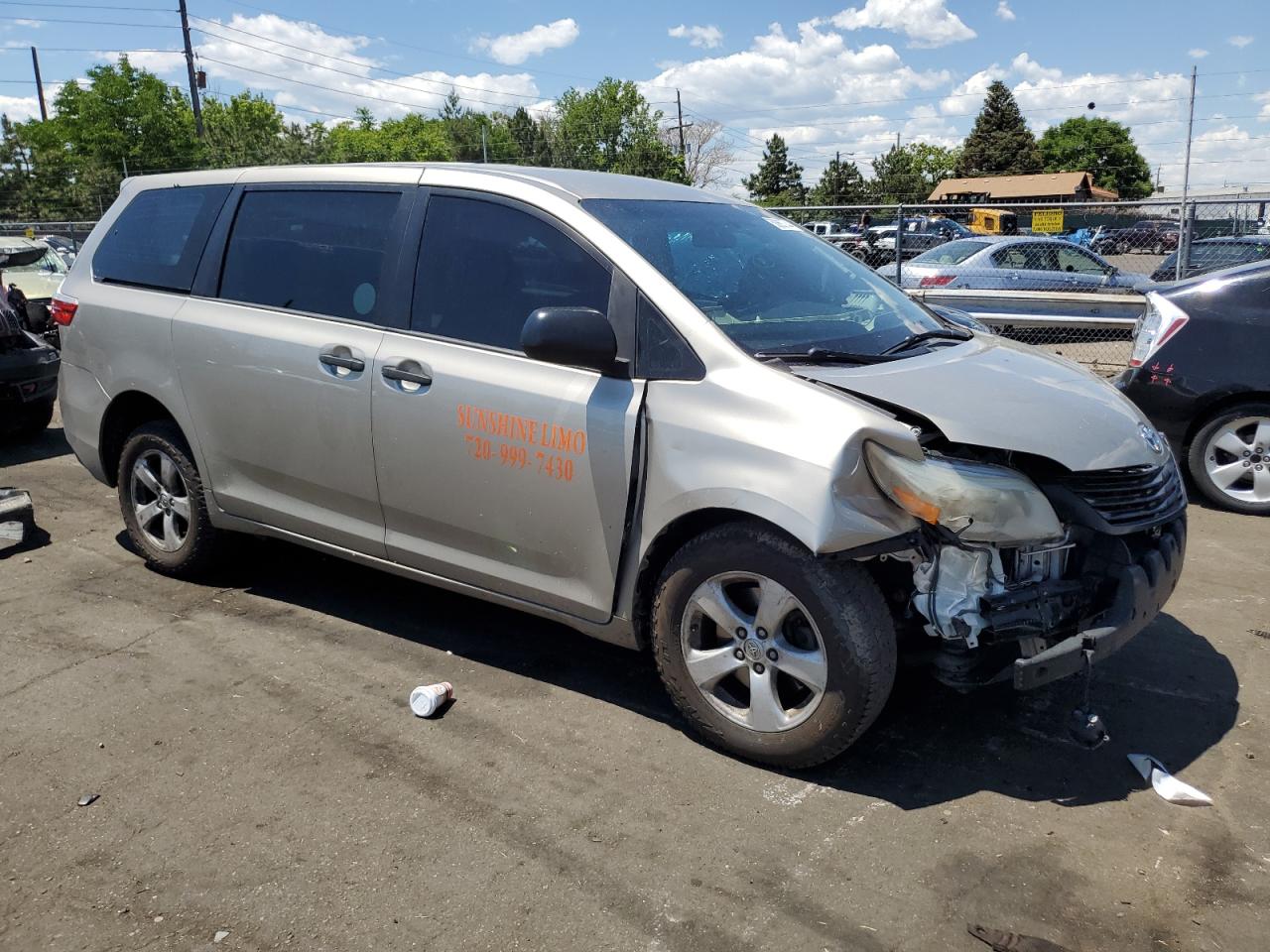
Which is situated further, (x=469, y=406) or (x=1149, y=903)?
(x=469, y=406)

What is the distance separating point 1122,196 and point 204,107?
257 feet

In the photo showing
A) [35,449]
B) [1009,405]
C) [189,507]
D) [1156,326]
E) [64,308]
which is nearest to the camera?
[1009,405]

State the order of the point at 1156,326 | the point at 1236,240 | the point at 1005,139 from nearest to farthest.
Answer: the point at 1156,326 < the point at 1236,240 < the point at 1005,139

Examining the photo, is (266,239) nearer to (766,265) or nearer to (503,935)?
(766,265)

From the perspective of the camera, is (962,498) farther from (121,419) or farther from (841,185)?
(841,185)

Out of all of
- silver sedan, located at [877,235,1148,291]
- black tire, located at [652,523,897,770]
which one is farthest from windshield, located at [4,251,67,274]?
black tire, located at [652,523,897,770]

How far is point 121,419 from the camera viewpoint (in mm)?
5078

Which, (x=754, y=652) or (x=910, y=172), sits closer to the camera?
(x=754, y=652)

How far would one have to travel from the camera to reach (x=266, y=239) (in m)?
4.49

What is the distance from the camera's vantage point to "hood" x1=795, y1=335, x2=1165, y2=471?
3.14 m

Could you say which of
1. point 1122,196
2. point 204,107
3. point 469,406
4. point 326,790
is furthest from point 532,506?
point 1122,196

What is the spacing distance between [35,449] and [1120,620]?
830 cm

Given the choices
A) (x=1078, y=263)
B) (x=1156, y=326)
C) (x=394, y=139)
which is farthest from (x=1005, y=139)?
(x=1156, y=326)

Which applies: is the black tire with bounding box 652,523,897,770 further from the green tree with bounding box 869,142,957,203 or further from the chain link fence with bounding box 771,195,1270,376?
the green tree with bounding box 869,142,957,203
